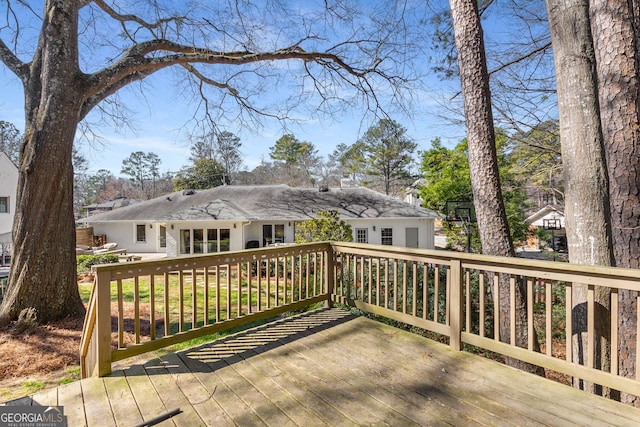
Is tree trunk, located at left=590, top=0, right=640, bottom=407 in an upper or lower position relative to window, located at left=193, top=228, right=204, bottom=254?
upper

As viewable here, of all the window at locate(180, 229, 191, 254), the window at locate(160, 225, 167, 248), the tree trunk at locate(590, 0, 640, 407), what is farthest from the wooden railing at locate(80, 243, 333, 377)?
the window at locate(160, 225, 167, 248)

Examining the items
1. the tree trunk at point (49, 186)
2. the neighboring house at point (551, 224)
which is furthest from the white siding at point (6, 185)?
the neighboring house at point (551, 224)

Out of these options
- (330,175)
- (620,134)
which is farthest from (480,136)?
(330,175)

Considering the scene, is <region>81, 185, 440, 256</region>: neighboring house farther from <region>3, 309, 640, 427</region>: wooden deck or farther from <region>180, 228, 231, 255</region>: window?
<region>3, 309, 640, 427</region>: wooden deck

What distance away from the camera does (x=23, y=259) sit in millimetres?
4789

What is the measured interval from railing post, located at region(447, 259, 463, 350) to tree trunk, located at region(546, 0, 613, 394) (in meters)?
1.28

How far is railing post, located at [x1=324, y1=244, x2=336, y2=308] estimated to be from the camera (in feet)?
15.1

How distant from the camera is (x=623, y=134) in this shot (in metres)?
2.87

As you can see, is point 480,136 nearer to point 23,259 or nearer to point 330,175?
point 23,259

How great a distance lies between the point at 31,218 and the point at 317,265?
14.2 feet

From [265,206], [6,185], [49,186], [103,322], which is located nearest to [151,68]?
[49,186]

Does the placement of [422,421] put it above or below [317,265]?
below

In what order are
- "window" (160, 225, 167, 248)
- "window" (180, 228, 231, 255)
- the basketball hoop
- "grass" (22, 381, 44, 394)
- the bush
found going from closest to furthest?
"grass" (22, 381, 44, 394)
the basketball hoop
the bush
"window" (180, 228, 231, 255)
"window" (160, 225, 167, 248)

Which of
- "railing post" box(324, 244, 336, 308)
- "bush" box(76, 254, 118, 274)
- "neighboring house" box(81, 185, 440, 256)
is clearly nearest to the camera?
"railing post" box(324, 244, 336, 308)
